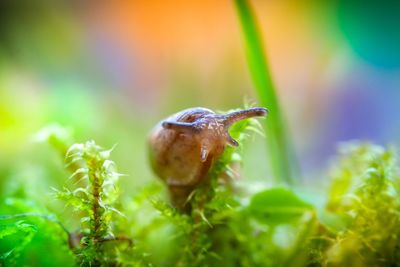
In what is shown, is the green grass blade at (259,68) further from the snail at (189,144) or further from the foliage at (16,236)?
Answer: the foliage at (16,236)

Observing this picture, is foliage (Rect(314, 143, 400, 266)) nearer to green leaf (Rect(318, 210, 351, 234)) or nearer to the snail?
green leaf (Rect(318, 210, 351, 234))

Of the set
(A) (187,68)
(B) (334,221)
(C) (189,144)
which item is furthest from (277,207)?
(A) (187,68)

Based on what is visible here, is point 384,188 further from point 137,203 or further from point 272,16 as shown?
point 272,16

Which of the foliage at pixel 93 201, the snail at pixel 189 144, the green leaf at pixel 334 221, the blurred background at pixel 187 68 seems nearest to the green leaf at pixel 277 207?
the green leaf at pixel 334 221

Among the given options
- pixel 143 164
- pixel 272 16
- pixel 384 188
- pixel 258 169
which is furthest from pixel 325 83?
pixel 384 188

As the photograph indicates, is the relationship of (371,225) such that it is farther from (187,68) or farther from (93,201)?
(187,68)

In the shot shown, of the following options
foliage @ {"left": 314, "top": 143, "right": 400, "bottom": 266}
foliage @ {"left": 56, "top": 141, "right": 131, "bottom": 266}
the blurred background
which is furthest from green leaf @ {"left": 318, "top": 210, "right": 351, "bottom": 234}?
the blurred background
